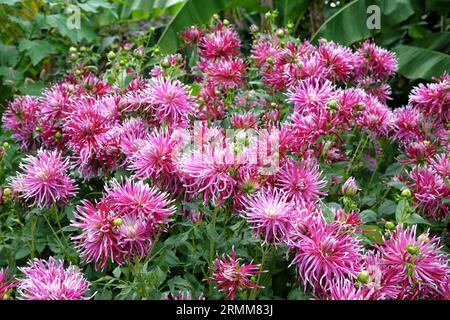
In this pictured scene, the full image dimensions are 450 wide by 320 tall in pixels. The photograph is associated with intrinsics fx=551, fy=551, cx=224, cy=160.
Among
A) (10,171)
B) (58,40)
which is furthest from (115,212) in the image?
(58,40)

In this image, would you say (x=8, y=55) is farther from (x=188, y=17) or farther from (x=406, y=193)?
(x=406, y=193)

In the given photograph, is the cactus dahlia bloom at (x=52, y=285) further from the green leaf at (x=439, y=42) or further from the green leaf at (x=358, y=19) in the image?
the green leaf at (x=439, y=42)

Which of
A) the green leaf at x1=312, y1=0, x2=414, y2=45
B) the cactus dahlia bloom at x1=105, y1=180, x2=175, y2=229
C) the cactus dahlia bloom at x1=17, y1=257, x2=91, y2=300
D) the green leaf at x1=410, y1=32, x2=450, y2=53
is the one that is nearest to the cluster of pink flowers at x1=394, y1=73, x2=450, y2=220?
the cactus dahlia bloom at x1=105, y1=180, x2=175, y2=229

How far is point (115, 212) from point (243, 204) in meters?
0.26

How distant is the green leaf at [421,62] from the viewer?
2.91m

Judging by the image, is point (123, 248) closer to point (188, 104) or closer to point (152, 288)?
point (152, 288)

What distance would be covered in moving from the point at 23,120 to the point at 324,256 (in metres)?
1.15

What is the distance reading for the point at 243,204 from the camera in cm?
114

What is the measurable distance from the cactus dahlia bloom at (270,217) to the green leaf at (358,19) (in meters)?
2.06

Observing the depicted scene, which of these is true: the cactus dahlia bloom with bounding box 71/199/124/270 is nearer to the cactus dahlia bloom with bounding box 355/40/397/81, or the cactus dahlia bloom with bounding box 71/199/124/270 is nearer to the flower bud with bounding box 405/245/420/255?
the flower bud with bounding box 405/245/420/255

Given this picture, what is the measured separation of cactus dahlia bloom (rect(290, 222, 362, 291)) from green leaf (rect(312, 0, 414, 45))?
209 centimetres

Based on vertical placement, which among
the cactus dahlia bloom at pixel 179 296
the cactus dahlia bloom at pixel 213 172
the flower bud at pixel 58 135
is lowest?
the cactus dahlia bloom at pixel 179 296

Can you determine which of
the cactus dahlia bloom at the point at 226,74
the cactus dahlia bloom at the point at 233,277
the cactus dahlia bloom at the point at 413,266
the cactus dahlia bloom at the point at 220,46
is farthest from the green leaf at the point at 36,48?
the cactus dahlia bloom at the point at 413,266

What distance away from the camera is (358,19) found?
3.00 metres
